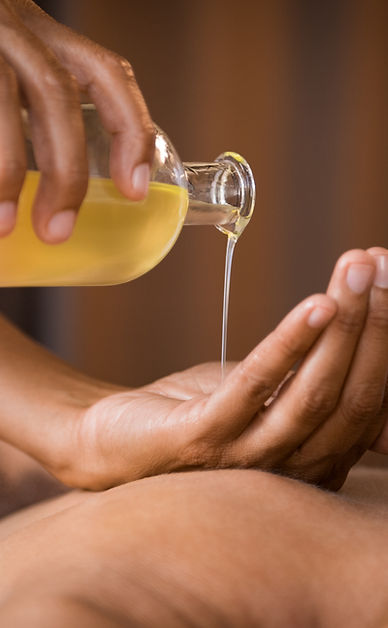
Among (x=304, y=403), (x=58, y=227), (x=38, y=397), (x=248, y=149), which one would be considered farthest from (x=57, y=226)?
(x=248, y=149)

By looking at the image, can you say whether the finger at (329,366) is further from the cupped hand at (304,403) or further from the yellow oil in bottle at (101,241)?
the yellow oil in bottle at (101,241)

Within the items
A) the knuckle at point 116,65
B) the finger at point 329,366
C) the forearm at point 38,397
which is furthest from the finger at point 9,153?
the forearm at point 38,397

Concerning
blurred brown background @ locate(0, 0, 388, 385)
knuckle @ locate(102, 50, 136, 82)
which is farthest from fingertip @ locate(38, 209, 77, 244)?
blurred brown background @ locate(0, 0, 388, 385)

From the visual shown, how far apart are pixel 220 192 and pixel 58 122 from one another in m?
0.27

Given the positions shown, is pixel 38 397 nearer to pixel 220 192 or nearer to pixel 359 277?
pixel 220 192

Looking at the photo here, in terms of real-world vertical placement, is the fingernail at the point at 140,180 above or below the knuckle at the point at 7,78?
below

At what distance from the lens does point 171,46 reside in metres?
2.17

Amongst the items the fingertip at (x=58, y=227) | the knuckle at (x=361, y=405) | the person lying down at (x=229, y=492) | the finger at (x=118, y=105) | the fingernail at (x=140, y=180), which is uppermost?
the finger at (x=118, y=105)

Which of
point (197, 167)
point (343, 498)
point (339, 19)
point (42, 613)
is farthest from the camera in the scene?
point (339, 19)

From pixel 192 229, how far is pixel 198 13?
0.58 metres

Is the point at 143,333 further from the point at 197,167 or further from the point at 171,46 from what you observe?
the point at 197,167

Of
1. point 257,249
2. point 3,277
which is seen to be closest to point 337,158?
point 257,249

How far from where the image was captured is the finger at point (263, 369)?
527 millimetres

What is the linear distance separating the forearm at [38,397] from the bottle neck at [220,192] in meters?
0.23
